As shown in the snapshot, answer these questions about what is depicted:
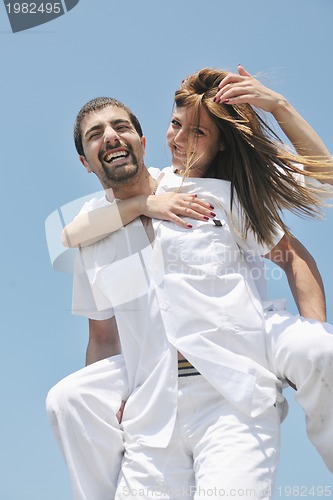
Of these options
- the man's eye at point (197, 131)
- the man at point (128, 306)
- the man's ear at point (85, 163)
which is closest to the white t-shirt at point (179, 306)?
the man at point (128, 306)

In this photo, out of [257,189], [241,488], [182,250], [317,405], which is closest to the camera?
[241,488]

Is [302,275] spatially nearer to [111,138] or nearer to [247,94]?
[247,94]

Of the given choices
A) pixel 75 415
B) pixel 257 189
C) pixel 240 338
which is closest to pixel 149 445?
pixel 75 415

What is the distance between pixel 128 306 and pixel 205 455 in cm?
110

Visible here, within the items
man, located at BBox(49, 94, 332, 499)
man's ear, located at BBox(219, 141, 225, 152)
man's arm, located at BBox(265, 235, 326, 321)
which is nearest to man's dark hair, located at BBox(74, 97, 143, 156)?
man, located at BBox(49, 94, 332, 499)

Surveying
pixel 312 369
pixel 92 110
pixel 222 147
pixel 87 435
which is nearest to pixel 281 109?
pixel 222 147

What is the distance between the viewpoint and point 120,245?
204 inches

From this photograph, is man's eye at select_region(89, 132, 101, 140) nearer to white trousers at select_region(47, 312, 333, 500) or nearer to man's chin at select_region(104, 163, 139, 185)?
man's chin at select_region(104, 163, 139, 185)

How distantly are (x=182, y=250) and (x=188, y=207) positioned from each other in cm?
30

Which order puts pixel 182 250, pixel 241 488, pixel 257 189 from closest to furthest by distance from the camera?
pixel 241 488
pixel 182 250
pixel 257 189

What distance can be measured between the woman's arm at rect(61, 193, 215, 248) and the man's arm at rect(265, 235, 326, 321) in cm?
55

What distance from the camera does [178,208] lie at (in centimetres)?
501

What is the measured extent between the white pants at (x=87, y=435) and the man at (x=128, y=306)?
2cm

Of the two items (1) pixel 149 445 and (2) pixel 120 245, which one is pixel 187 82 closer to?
(2) pixel 120 245
